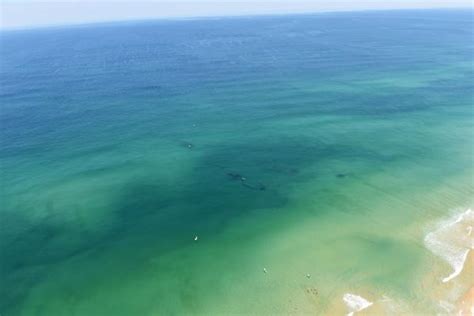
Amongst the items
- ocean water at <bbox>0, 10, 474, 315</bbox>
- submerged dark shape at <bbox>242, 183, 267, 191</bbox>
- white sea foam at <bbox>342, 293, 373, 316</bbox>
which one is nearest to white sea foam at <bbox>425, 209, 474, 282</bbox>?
ocean water at <bbox>0, 10, 474, 315</bbox>

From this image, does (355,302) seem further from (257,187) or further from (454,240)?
(257,187)

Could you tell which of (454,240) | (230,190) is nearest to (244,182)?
(230,190)

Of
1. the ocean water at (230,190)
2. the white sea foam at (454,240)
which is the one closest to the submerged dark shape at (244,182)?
the ocean water at (230,190)

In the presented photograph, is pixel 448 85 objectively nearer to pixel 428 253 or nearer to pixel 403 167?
pixel 403 167

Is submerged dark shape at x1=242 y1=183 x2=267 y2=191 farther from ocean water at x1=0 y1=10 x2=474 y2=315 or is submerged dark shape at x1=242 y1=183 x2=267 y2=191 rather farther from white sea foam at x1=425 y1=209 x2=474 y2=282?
white sea foam at x1=425 y1=209 x2=474 y2=282

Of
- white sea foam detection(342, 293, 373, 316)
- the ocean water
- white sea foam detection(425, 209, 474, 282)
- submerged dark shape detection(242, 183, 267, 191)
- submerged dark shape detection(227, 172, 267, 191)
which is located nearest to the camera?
white sea foam detection(342, 293, 373, 316)

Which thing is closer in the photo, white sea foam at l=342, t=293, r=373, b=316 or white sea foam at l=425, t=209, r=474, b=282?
white sea foam at l=342, t=293, r=373, b=316
